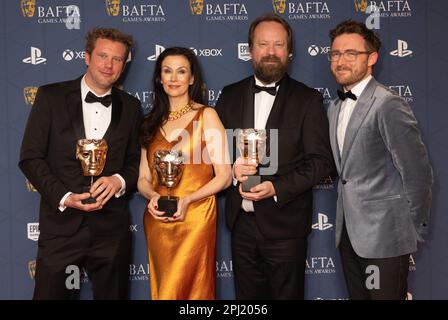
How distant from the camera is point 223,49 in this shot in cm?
360

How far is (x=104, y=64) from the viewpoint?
9.97 ft

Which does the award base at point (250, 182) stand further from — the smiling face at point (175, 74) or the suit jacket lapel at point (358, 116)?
the smiling face at point (175, 74)

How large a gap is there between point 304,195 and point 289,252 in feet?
1.12

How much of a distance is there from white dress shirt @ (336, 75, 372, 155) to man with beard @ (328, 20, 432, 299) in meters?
0.03

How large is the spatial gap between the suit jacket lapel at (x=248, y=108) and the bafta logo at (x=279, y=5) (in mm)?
727

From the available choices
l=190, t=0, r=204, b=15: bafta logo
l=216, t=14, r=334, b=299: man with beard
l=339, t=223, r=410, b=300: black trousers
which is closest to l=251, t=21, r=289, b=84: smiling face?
l=216, t=14, r=334, b=299: man with beard

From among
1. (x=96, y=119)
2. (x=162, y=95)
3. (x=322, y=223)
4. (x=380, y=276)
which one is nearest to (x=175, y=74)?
(x=162, y=95)

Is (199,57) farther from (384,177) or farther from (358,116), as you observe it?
(384,177)

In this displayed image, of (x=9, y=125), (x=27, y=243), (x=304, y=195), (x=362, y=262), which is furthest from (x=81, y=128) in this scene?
(x=362, y=262)

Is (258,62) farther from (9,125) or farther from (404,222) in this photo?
(9,125)

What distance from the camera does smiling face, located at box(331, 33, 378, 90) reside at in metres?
2.86

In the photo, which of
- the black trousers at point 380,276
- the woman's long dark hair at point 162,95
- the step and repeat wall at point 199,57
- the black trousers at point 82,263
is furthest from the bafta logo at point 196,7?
the black trousers at point 380,276

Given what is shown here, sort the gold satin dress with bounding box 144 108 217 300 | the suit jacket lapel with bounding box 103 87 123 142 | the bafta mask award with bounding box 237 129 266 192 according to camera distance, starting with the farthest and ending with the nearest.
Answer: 1. the suit jacket lapel with bounding box 103 87 123 142
2. the gold satin dress with bounding box 144 108 217 300
3. the bafta mask award with bounding box 237 129 266 192

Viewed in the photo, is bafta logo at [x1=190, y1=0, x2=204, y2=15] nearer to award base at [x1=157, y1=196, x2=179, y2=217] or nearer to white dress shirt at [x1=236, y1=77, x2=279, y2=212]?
white dress shirt at [x1=236, y1=77, x2=279, y2=212]
